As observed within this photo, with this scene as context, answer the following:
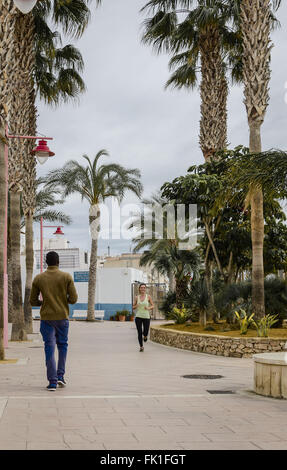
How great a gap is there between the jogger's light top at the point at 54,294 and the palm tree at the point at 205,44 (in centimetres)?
1464

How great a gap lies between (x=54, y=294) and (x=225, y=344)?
21.5ft

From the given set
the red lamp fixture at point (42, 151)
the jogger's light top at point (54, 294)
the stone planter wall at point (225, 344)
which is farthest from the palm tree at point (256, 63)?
the jogger's light top at point (54, 294)

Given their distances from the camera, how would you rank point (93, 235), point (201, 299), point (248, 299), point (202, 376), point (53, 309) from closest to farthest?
1. point (53, 309)
2. point (202, 376)
3. point (248, 299)
4. point (201, 299)
5. point (93, 235)

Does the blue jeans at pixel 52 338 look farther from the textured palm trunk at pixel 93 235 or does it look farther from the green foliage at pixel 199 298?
the textured palm trunk at pixel 93 235

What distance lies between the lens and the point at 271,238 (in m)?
21.9

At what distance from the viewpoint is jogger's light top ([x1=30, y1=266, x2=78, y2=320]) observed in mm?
8375

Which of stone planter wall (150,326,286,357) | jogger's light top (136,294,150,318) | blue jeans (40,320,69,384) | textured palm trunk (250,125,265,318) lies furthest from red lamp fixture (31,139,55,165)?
blue jeans (40,320,69,384)

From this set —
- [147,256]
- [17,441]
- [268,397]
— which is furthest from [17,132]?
[147,256]

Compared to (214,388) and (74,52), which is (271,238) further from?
(214,388)

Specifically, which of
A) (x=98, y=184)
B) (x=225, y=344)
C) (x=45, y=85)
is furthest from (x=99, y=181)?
(x=225, y=344)

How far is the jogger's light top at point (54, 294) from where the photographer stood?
8.38 metres

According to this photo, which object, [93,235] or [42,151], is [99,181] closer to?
[93,235]

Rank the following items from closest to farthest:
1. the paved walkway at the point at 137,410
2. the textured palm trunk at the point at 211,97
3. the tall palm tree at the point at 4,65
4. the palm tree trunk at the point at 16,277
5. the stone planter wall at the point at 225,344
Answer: the paved walkway at the point at 137,410 < the tall palm tree at the point at 4,65 < the stone planter wall at the point at 225,344 < the palm tree trunk at the point at 16,277 < the textured palm trunk at the point at 211,97

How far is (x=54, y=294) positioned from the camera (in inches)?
333
